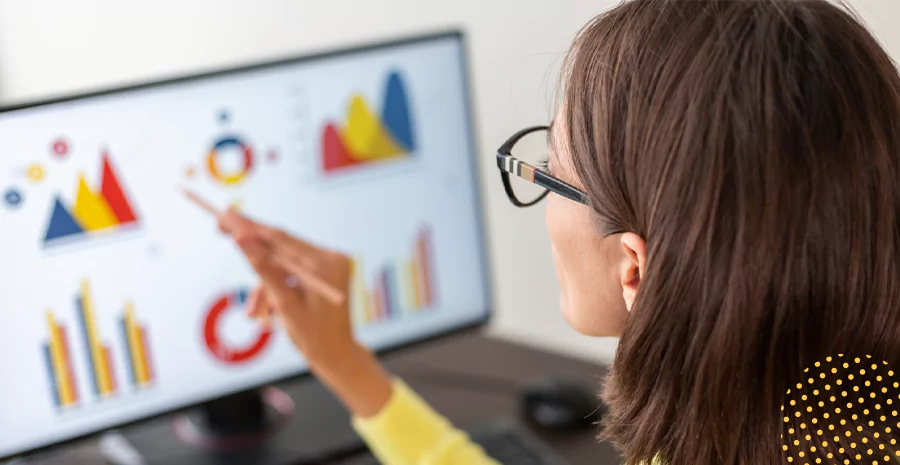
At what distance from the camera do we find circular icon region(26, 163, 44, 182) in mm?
858

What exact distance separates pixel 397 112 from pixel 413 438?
332 mm

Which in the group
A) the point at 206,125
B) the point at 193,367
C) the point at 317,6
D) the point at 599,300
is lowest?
the point at 193,367

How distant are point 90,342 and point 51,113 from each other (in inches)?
8.4

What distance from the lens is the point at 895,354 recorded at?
60 cm

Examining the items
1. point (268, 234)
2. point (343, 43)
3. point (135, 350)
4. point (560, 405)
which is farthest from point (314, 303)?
point (343, 43)

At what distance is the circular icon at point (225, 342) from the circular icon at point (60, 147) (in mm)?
204

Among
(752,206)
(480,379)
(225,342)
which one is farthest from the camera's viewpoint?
(480,379)

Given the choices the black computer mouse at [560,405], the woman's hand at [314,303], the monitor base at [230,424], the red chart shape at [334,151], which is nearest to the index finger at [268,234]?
the woman's hand at [314,303]

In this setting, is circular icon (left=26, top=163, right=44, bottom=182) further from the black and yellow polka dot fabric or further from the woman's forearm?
the black and yellow polka dot fabric

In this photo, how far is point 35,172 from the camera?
86 cm

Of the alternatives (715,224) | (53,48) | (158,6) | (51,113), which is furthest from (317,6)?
(715,224)

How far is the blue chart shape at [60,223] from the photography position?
34.4 inches

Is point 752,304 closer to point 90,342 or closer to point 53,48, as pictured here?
point 90,342

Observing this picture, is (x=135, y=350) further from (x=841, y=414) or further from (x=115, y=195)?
(x=841, y=414)
